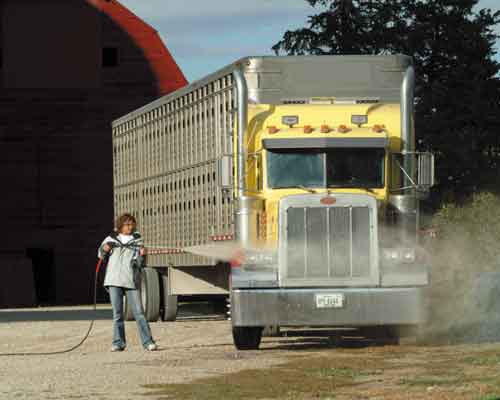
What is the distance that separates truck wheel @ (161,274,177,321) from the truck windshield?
25.9ft

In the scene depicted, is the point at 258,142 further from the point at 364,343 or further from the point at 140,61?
the point at 140,61

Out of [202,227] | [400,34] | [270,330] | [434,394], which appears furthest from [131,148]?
[400,34]

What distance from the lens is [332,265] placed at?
18766 mm

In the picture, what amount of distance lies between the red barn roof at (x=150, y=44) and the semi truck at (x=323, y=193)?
97.8 feet

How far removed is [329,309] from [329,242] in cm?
86

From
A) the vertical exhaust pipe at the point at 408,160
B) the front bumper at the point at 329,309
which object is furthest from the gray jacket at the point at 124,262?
the vertical exhaust pipe at the point at 408,160

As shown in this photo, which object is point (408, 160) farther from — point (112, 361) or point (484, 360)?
point (112, 361)

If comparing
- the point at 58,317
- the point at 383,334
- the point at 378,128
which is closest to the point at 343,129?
the point at 378,128

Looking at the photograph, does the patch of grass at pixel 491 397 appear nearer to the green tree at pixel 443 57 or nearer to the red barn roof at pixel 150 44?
the green tree at pixel 443 57

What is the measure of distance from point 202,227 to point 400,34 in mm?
30885

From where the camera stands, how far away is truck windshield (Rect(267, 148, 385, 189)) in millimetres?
19156

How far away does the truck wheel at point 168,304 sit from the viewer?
26875mm

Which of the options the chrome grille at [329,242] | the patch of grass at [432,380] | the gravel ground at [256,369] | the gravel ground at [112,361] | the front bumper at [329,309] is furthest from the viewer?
the chrome grille at [329,242]

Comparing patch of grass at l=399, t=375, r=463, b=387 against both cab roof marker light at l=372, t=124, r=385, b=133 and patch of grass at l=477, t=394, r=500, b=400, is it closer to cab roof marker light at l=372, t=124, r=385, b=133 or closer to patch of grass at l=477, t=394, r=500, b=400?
patch of grass at l=477, t=394, r=500, b=400
